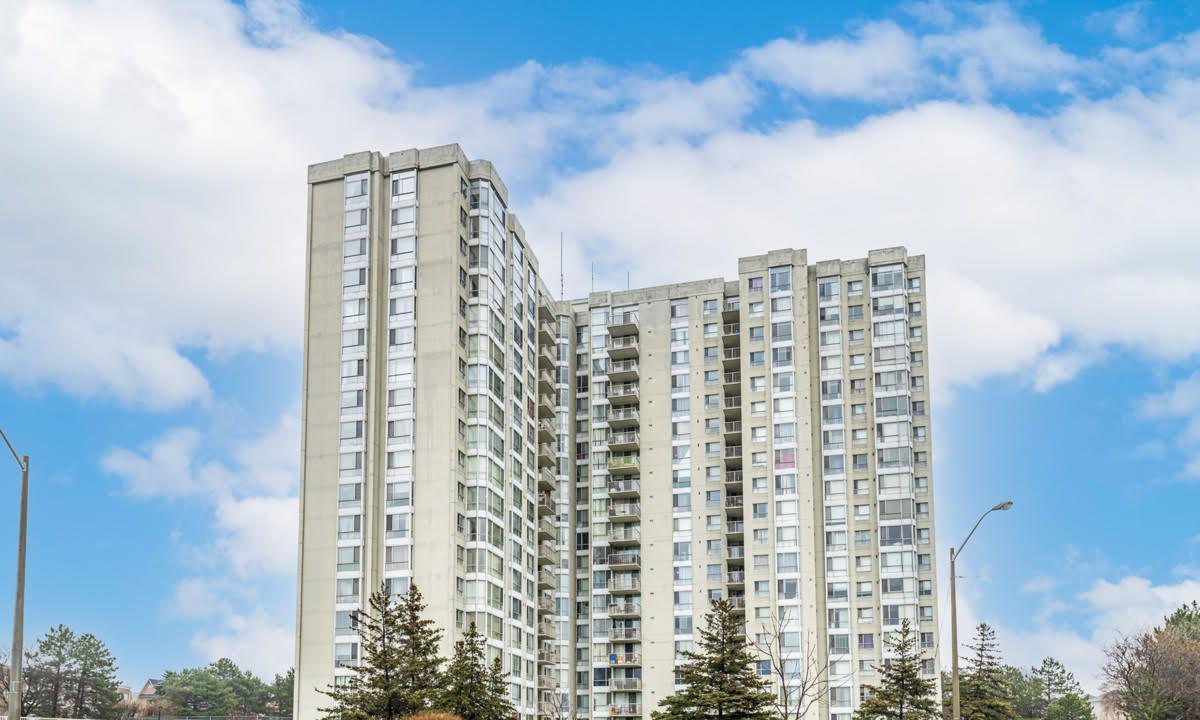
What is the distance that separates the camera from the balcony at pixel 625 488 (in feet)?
412

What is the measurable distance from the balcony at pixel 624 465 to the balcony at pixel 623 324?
1233 cm

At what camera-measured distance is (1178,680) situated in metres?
109

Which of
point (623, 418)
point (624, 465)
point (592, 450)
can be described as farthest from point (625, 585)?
point (623, 418)

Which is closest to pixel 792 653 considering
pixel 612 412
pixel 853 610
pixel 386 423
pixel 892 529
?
pixel 853 610

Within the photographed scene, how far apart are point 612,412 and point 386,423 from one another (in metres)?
38.0

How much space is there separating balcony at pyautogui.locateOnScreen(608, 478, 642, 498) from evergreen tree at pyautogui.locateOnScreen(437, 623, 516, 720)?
151 feet

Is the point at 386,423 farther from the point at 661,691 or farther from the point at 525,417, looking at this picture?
the point at 661,691

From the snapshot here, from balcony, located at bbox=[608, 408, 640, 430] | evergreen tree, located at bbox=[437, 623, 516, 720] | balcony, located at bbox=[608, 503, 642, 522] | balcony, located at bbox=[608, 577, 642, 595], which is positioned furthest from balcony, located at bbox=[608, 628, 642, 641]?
evergreen tree, located at bbox=[437, 623, 516, 720]

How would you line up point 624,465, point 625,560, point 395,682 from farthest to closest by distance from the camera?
1. point 624,465
2. point 625,560
3. point 395,682

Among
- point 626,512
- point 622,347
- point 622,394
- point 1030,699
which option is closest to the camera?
point 626,512

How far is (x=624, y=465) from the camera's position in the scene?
127000 mm

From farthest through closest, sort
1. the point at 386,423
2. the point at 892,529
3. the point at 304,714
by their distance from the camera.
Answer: the point at 892,529 < the point at 386,423 < the point at 304,714

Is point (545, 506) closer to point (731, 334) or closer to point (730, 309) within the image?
point (731, 334)

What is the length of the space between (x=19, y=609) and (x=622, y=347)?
99.6 meters
